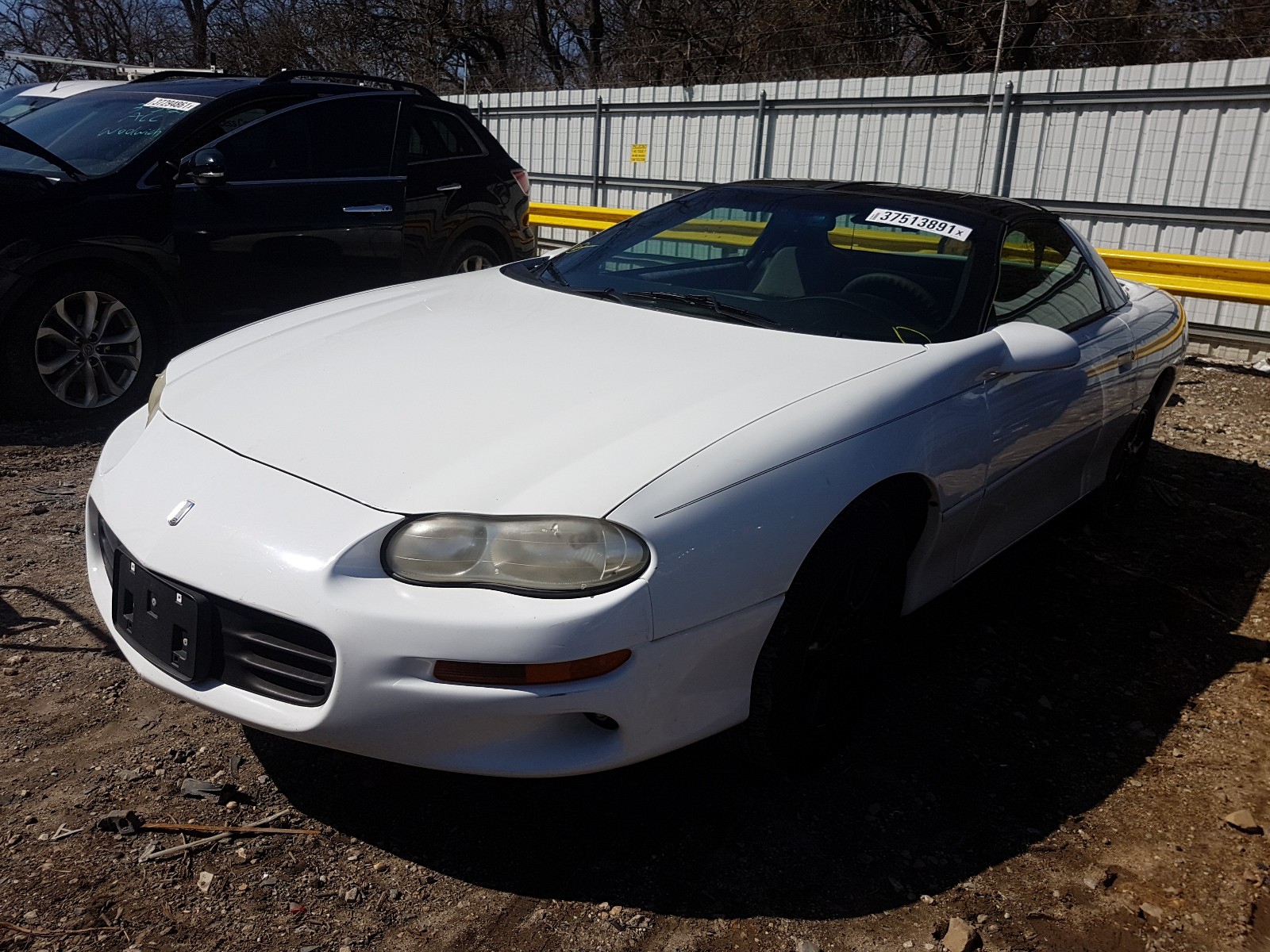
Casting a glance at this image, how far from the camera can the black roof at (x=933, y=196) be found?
3.68 metres

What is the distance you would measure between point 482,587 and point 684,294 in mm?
1622

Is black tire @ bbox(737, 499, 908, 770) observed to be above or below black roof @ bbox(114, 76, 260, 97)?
below

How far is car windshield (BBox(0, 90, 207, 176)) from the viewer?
5383 millimetres

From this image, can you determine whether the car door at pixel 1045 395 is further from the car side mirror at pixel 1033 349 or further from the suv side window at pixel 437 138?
the suv side window at pixel 437 138

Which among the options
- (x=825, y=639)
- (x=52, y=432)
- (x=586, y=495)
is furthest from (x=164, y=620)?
(x=52, y=432)

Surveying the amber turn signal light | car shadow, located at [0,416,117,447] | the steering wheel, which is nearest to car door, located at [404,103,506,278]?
car shadow, located at [0,416,117,447]

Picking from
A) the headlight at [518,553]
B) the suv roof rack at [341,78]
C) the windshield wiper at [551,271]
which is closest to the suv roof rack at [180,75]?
the suv roof rack at [341,78]

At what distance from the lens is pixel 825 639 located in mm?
2568

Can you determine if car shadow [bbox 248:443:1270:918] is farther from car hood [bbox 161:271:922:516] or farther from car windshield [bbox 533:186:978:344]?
car windshield [bbox 533:186:978:344]

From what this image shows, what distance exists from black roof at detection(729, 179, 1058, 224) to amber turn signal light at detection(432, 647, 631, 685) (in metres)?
2.35

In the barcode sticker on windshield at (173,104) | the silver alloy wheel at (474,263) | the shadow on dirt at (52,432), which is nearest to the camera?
the shadow on dirt at (52,432)

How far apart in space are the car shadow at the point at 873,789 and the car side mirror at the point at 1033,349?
886mm

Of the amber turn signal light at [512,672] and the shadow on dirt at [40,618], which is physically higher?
the amber turn signal light at [512,672]

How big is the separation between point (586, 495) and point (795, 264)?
1.71 meters
